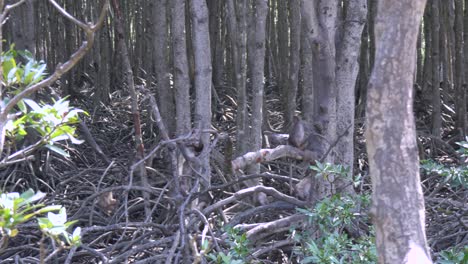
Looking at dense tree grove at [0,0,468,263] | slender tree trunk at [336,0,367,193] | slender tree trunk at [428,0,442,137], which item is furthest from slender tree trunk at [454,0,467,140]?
slender tree trunk at [336,0,367,193]

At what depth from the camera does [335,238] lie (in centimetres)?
299

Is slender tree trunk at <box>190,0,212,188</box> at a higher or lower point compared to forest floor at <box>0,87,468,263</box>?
higher

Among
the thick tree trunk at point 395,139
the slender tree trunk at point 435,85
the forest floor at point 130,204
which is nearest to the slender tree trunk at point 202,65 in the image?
the forest floor at point 130,204

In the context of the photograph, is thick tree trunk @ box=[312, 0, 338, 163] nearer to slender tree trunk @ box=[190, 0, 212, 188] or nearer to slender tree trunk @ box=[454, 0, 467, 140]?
slender tree trunk @ box=[190, 0, 212, 188]

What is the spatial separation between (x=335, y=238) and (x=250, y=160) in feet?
2.30

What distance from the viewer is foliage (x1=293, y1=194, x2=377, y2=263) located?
9.19 feet

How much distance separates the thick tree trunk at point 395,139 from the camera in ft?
5.74

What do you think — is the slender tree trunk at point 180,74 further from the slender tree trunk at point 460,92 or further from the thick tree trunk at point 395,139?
the slender tree trunk at point 460,92

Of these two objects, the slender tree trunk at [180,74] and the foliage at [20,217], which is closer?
the foliage at [20,217]

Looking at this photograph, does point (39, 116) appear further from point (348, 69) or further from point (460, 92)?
point (460, 92)

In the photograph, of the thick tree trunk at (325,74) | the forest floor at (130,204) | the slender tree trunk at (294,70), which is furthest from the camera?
the slender tree trunk at (294,70)

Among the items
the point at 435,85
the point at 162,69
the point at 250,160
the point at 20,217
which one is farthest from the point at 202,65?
the point at 435,85

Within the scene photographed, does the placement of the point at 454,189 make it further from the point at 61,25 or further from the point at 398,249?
the point at 61,25

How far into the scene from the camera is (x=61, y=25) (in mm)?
11523
